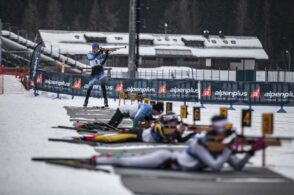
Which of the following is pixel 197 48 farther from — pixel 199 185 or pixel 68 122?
pixel 199 185

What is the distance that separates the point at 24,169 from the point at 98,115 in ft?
45.0

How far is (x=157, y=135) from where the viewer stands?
15922 millimetres

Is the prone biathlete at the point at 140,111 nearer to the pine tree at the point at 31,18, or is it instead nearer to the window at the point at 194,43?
the window at the point at 194,43

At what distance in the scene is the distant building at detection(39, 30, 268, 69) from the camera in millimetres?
95812

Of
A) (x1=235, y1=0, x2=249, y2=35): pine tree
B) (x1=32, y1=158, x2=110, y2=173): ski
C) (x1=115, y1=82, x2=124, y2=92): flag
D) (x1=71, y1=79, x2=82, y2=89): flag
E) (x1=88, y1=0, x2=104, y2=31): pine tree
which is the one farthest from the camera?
(x1=88, y1=0, x2=104, y2=31): pine tree

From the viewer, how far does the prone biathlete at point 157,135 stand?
50.6 feet

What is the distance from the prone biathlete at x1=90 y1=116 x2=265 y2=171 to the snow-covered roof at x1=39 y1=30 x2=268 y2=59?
84.5 meters

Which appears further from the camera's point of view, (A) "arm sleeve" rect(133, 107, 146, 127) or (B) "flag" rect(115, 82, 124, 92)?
(B) "flag" rect(115, 82, 124, 92)

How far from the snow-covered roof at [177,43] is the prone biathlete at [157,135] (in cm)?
8029

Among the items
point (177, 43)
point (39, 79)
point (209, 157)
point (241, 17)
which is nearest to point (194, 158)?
point (209, 157)

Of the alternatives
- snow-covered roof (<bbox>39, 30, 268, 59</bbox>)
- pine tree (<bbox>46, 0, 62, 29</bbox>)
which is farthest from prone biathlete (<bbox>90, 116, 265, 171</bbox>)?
pine tree (<bbox>46, 0, 62, 29</bbox>)

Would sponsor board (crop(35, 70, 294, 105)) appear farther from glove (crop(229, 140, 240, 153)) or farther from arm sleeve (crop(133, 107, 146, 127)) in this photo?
glove (crop(229, 140, 240, 153))

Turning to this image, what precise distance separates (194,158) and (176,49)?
8708 centimetres

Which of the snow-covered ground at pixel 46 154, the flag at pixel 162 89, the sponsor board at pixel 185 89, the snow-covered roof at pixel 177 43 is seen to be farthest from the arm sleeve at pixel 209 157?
the snow-covered roof at pixel 177 43
